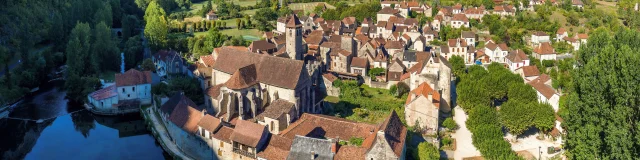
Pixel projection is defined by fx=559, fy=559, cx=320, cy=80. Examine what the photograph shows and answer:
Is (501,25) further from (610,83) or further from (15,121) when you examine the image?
(15,121)

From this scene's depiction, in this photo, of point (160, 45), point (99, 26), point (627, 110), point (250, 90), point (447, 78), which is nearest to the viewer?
point (627, 110)

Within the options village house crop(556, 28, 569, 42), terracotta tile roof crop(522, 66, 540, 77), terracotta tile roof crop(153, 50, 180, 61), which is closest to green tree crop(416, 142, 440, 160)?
terracotta tile roof crop(522, 66, 540, 77)

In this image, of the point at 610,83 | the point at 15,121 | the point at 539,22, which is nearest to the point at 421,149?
the point at 610,83

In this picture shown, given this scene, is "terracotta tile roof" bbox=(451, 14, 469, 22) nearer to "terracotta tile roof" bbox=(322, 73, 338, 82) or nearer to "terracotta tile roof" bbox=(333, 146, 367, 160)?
"terracotta tile roof" bbox=(322, 73, 338, 82)

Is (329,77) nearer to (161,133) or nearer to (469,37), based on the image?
(161,133)

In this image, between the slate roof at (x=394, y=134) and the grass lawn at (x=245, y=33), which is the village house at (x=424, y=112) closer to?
the slate roof at (x=394, y=134)

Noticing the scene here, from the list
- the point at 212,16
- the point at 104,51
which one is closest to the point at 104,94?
the point at 104,51
